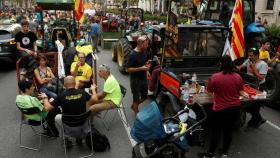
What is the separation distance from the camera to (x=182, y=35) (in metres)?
6.21

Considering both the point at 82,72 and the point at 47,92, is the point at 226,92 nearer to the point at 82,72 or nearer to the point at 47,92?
the point at 82,72

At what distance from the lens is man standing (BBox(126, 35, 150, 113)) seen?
20.3ft

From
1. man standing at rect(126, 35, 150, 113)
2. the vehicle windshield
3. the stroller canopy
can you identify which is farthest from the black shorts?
the stroller canopy

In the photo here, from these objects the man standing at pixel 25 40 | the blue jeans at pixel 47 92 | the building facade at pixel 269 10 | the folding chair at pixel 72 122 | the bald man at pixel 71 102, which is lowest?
the folding chair at pixel 72 122

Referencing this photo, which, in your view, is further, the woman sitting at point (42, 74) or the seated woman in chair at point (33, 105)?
the woman sitting at point (42, 74)

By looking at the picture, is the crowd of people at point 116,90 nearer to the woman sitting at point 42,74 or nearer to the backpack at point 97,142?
the woman sitting at point 42,74

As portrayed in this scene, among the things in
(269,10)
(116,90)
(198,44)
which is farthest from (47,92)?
(269,10)

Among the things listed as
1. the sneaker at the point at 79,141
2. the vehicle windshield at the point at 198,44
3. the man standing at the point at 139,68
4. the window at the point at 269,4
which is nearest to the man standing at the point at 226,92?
the vehicle windshield at the point at 198,44

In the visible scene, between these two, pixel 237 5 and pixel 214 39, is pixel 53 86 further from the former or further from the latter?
pixel 237 5

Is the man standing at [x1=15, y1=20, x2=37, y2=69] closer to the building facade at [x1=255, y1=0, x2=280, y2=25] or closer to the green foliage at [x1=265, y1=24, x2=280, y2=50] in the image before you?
the green foliage at [x1=265, y1=24, x2=280, y2=50]

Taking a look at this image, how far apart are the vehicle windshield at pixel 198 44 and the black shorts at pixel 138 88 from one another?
2.58ft

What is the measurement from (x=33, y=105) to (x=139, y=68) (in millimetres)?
2199

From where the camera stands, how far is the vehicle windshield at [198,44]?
20.5 feet

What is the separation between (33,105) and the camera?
514cm
